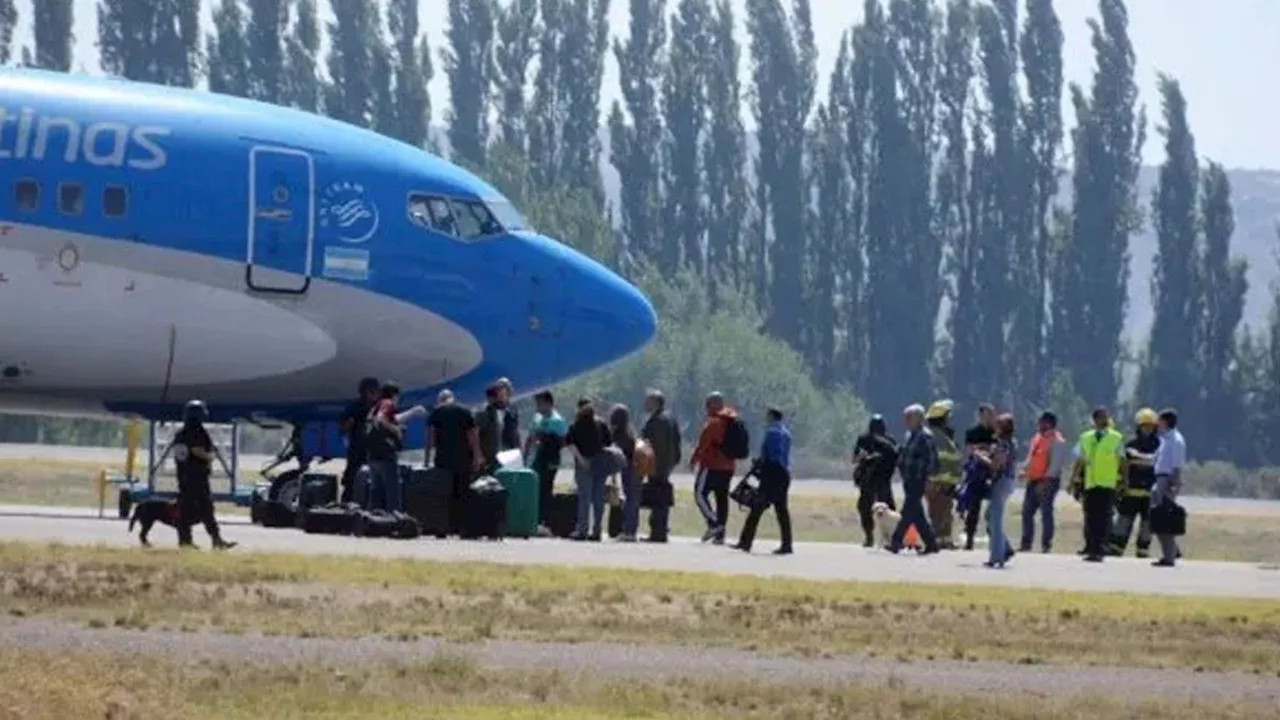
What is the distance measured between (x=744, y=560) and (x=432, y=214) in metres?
6.77

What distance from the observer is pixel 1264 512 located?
84.8 metres

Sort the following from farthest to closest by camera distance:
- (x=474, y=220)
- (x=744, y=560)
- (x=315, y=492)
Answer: (x=474, y=220), (x=315, y=492), (x=744, y=560)

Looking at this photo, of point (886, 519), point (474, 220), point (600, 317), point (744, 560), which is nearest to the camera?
point (744, 560)

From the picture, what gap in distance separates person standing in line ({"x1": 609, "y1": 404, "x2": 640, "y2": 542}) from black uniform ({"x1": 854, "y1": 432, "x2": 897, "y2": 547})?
261 centimetres

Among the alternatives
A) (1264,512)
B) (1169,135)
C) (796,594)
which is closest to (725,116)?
(1169,135)

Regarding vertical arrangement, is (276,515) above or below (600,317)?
below

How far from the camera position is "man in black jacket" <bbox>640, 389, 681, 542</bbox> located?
4466cm

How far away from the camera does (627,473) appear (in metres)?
44.0

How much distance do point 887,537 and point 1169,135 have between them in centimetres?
7565

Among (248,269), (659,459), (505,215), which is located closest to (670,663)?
(248,269)

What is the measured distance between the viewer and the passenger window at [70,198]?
1617 inches

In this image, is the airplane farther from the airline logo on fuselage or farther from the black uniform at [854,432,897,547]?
the black uniform at [854,432,897,547]

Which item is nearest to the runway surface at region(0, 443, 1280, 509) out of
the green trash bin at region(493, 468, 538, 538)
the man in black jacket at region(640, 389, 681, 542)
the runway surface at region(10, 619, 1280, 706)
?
the man in black jacket at region(640, 389, 681, 542)

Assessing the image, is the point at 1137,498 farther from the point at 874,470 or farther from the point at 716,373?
the point at 716,373
